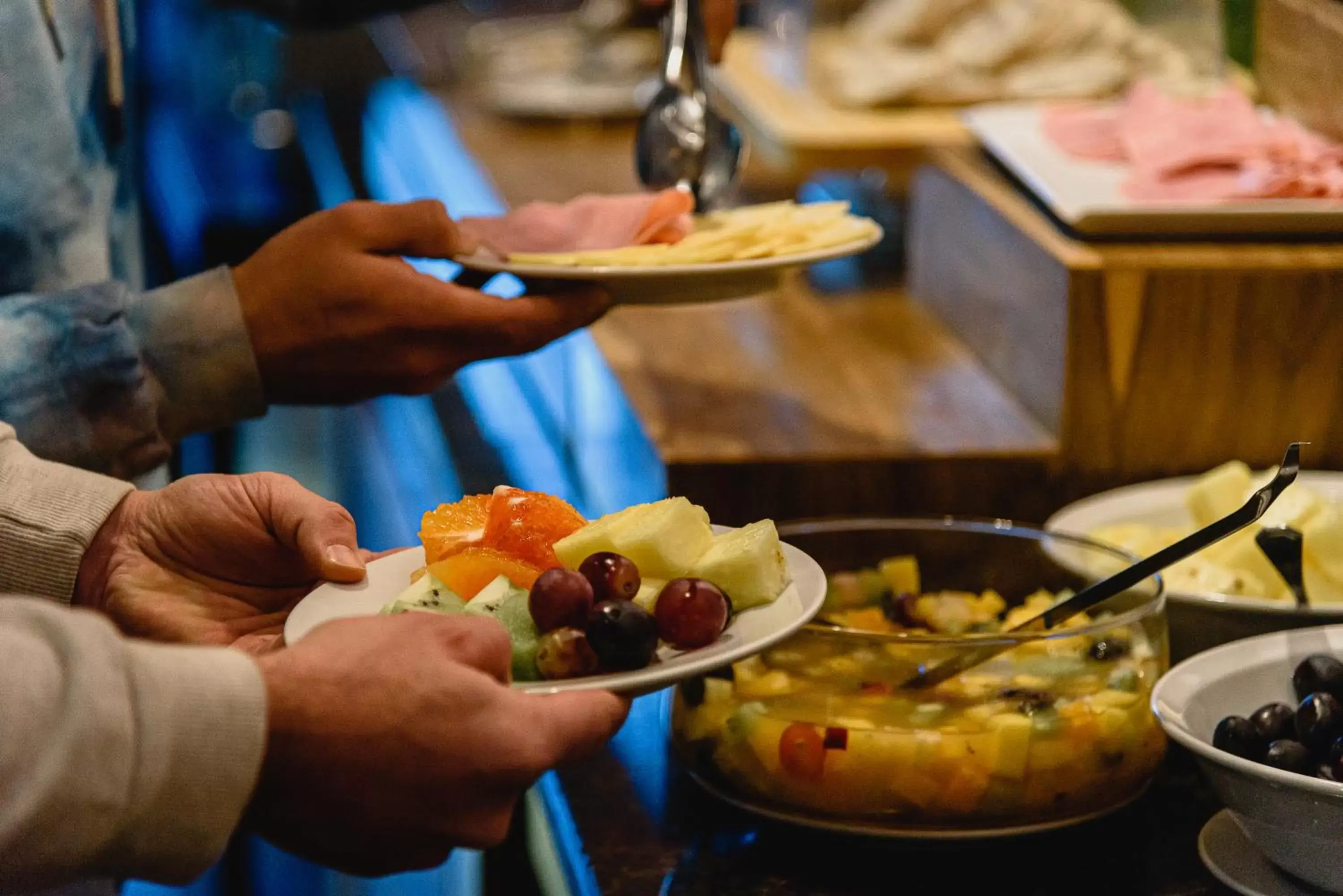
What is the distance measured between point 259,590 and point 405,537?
0.55 metres

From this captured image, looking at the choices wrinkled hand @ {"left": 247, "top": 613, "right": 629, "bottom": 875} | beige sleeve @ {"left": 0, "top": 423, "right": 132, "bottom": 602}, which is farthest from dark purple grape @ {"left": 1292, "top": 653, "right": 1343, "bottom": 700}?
beige sleeve @ {"left": 0, "top": 423, "right": 132, "bottom": 602}

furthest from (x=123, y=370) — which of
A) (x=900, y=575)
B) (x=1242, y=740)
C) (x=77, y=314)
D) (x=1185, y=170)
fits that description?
(x=1185, y=170)

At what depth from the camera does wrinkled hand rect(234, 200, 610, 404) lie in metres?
1.29

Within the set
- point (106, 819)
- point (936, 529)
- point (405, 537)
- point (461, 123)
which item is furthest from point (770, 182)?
point (106, 819)

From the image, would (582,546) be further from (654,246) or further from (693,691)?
(654,246)

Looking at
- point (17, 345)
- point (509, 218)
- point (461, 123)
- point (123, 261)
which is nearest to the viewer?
point (17, 345)

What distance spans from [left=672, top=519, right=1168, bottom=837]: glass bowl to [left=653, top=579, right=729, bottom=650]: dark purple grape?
178 millimetres

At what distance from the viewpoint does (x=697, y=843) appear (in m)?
1.07

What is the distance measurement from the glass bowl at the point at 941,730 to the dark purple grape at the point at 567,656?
22 cm

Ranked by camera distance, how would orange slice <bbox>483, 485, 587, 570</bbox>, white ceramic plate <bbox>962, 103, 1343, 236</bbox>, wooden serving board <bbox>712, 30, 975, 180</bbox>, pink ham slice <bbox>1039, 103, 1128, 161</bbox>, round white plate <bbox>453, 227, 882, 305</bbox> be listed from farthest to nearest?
wooden serving board <bbox>712, 30, 975, 180</bbox> → pink ham slice <bbox>1039, 103, 1128, 161</bbox> → white ceramic plate <bbox>962, 103, 1343, 236</bbox> → round white plate <bbox>453, 227, 882, 305</bbox> → orange slice <bbox>483, 485, 587, 570</bbox>

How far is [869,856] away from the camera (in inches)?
41.0

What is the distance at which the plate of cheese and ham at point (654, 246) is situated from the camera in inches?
51.3

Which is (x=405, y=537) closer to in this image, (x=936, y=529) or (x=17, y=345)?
(x=17, y=345)

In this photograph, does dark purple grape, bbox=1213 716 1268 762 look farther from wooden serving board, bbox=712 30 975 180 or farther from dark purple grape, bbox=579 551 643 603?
wooden serving board, bbox=712 30 975 180
